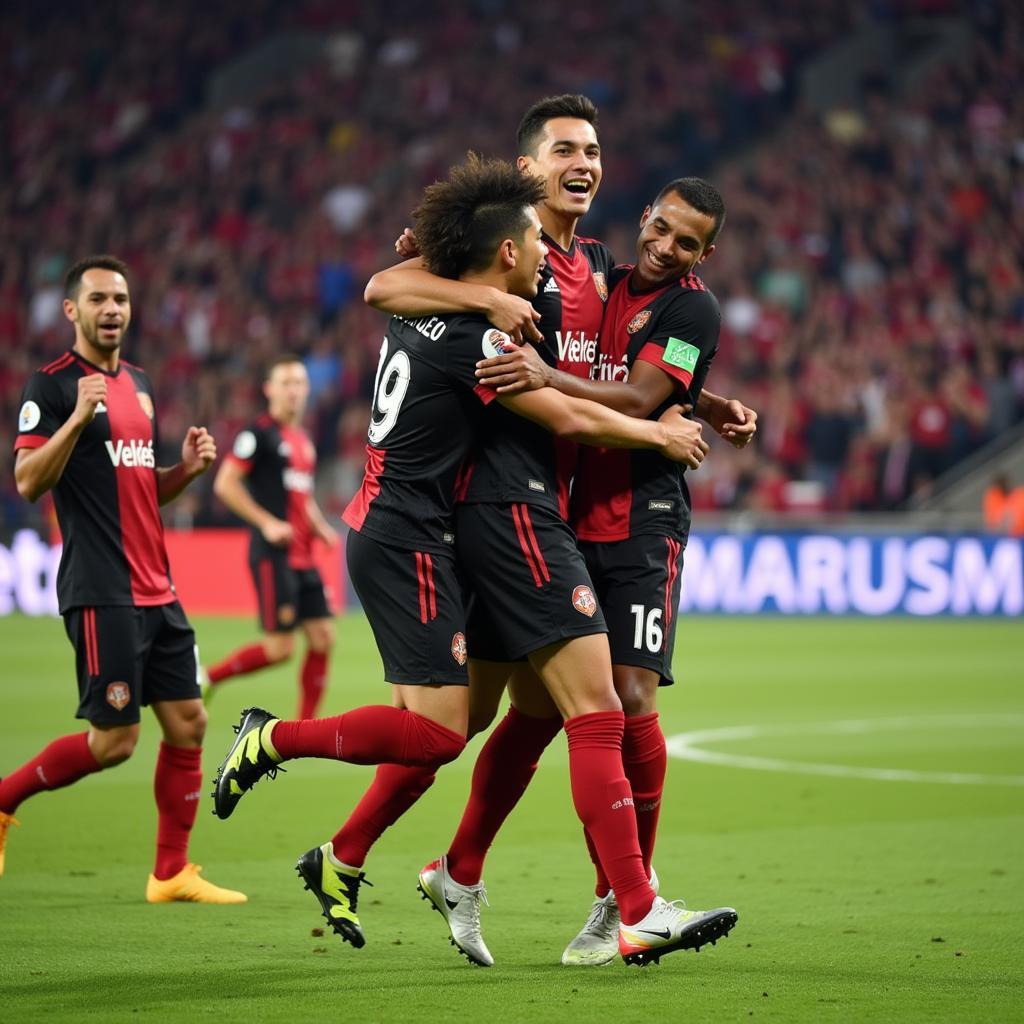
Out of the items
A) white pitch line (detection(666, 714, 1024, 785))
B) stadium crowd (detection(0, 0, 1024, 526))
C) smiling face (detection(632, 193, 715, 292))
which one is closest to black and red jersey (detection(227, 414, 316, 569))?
white pitch line (detection(666, 714, 1024, 785))

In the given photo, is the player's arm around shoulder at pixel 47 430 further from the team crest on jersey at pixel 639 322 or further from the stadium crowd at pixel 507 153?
the stadium crowd at pixel 507 153

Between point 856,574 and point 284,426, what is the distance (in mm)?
11189

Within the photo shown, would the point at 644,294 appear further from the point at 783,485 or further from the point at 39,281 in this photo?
the point at 39,281

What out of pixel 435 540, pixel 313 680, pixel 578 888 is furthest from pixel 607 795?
pixel 313 680

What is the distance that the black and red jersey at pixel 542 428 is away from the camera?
18.1 feet

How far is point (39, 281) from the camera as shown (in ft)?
98.2

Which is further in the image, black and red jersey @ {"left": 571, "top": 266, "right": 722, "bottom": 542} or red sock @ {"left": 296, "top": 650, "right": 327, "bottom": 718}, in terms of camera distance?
red sock @ {"left": 296, "top": 650, "right": 327, "bottom": 718}

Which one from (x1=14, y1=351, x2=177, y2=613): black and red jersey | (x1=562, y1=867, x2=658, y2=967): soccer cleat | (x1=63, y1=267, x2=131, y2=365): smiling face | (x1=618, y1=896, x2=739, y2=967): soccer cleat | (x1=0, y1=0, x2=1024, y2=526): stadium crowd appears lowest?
(x1=562, y1=867, x2=658, y2=967): soccer cleat

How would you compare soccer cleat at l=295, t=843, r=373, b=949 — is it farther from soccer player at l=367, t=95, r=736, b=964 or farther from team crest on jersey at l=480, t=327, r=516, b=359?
team crest on jersey at l=480, t=327, r=516, b=359

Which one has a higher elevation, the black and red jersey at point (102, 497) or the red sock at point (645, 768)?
the black and red jersey at point (102, 497)

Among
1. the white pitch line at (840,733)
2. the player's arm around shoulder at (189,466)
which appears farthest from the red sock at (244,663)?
the player's arm around shoulder at (189,466)

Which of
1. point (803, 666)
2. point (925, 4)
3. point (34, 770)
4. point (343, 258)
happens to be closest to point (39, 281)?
point (343, 258)

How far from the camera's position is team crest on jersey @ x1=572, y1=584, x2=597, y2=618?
5391 millimetres

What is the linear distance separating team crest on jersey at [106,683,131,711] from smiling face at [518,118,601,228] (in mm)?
2400
